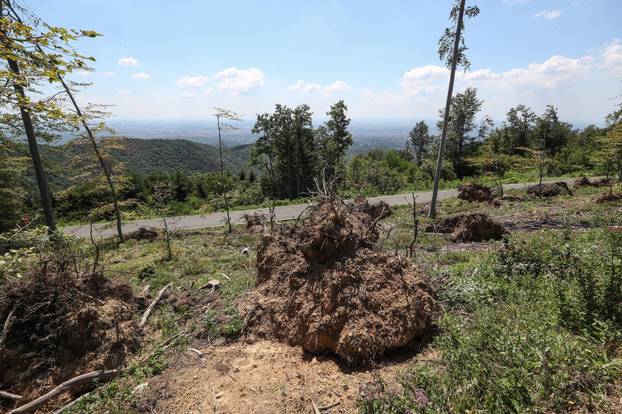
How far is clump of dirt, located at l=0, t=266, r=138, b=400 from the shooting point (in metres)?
4.59

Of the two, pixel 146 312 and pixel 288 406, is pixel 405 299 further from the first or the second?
pixel 146 312

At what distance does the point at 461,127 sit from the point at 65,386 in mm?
41409

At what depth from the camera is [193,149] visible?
9375 cm

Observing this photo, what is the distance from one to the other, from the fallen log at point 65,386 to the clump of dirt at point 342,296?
78.7 inches

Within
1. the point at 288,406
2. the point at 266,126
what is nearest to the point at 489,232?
the point at 288,406

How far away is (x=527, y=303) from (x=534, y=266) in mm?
1620

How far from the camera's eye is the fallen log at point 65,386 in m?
4.00

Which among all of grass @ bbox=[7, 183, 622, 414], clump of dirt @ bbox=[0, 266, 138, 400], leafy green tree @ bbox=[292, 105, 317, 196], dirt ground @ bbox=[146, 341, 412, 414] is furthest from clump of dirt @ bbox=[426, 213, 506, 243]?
leafy green tree @ bbox=[292, 105, 317, 196]

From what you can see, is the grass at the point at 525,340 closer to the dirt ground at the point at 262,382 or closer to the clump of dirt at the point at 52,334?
the dirt ground at the point at 262,382

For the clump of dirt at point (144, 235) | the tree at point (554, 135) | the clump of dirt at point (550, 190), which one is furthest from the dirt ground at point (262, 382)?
the tree at point (554, 135)

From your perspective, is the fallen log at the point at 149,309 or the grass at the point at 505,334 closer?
the grass at the point at 505,334

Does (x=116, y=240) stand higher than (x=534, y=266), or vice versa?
(x=534, y=266)

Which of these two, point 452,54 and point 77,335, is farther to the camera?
point 452,54

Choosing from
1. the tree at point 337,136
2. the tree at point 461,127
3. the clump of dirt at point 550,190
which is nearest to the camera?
the clump of dirt at point 550,190
